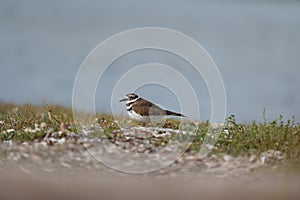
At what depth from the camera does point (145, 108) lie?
Result: 5.27m

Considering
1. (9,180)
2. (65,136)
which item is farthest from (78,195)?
(65,136)

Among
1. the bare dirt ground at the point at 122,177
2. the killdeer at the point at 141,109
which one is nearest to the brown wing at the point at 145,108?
the killdeer at the point at 141,109

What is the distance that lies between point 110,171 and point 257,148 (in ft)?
4.55

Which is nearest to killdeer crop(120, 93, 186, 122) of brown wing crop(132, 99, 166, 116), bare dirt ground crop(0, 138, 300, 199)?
brown wing crop(132, 99, 166, 116)

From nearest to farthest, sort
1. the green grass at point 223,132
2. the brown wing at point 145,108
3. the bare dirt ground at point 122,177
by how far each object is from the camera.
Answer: the bare dirt ground at point 122,177, the green grass at point 223,132, the brown wing at point 145,108

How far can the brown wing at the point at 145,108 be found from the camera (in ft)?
17.3

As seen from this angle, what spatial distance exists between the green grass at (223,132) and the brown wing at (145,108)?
272 mm

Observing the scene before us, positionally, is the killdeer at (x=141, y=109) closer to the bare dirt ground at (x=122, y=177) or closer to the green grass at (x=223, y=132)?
the green grass at (x=223, y=132)

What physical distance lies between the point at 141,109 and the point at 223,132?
80 cm

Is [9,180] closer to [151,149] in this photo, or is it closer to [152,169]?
[152,169]

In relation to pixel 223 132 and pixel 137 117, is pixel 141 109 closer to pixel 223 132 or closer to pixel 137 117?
pixel 137 117

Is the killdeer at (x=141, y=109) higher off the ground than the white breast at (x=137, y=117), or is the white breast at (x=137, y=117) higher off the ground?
the killdeer at (x=141, y=109)

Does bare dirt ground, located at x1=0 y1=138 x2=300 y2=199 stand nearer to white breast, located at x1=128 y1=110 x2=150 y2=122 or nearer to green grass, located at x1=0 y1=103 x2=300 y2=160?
green grass, located at x1=0 y1=103 x2=300 y2=160

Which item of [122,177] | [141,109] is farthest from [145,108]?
[122,177]
